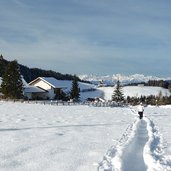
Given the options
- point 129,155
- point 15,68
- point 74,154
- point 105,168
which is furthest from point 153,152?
point 15,68

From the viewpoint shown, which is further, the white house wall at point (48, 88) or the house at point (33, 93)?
the white house wall at point (48, 88)

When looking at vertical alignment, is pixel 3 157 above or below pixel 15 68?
below

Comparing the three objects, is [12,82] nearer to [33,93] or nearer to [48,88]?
[33,93]

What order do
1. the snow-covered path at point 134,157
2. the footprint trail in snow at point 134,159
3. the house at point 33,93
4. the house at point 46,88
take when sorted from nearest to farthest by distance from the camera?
the footprint trail in snow at point 134,159, the snow-covered path at point 134,157, the house at point 33,93, the house at point 46,88

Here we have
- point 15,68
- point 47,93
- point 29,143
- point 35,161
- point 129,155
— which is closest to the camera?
point 35,161

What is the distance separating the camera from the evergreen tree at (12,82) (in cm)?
6800

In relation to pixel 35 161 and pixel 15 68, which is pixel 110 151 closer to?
pixel 35 161

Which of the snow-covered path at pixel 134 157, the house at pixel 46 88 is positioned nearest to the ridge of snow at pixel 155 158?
the snow-covered path at pixel 134 157

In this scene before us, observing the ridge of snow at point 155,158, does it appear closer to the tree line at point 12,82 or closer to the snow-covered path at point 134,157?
the snow-covered path at point 134,157

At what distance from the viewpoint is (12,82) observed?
6812 centimetres

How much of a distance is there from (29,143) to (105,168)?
4.30 m

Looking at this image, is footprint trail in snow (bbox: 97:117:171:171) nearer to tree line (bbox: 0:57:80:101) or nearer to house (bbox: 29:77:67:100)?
tree line (bbox: 0:57:80:101)

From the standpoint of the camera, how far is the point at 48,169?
28.9 ft

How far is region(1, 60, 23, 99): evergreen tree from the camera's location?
68.0 metres
